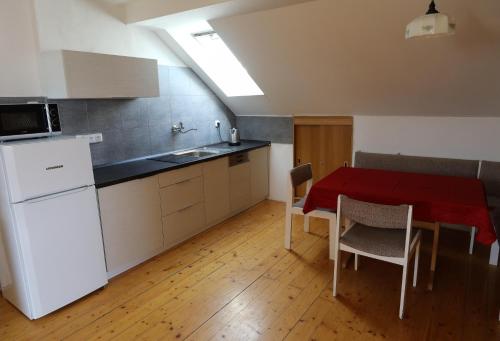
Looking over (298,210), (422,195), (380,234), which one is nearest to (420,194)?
(422,195)

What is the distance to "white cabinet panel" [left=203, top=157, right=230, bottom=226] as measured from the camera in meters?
3.49

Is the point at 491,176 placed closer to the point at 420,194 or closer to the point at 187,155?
the point at 420,194

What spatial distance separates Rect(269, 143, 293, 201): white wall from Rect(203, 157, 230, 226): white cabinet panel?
37.6 inches

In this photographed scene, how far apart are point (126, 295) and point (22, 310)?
67cm

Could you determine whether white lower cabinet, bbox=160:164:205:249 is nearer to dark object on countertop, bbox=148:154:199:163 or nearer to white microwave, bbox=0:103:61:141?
dark object on countertop, bbox=148:154:199:163

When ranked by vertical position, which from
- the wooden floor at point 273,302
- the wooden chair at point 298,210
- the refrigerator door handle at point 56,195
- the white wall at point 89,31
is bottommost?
the wooden floor at point 273,302

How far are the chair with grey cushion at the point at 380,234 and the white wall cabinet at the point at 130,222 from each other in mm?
1593

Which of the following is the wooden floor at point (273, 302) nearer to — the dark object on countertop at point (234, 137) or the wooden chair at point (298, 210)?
the wooden chair at point (298, 210)

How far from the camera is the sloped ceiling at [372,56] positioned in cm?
241

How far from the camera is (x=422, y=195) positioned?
90.0 inches

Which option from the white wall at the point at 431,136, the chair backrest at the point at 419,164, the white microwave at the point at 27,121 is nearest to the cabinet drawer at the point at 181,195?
the white microwave at the point at 27,121

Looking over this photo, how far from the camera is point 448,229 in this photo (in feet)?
11.5

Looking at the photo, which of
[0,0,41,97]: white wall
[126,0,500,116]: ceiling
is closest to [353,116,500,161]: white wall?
[126,0,500,116]: ceiling

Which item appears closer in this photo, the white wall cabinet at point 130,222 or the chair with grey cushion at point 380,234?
→ the chair with grey cushion at point 380,234
